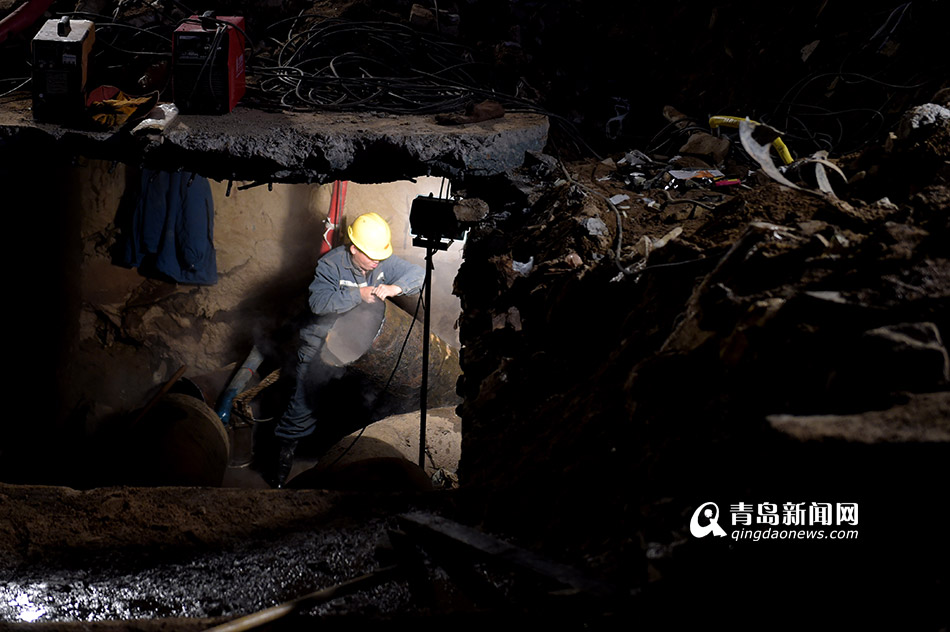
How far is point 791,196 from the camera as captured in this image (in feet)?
8.63

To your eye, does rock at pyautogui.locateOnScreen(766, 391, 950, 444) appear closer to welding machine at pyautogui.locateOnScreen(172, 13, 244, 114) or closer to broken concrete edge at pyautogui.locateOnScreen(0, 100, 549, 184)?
broken concrete edge at pyautogui.locateOnScreen(0, 100, 549, 184)

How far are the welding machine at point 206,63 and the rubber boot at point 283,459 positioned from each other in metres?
3.80

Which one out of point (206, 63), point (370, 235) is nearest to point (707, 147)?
point (206, 63)

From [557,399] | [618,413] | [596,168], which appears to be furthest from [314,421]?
[618,413]

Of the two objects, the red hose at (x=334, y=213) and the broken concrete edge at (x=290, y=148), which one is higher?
the broken concrete edge at (x=290, y=148)

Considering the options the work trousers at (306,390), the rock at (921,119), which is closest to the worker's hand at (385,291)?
the work trousers at (306,390)

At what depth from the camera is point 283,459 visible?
23.1 ft

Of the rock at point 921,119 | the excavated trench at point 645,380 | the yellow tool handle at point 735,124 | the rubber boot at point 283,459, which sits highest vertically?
the rock at point 921,119

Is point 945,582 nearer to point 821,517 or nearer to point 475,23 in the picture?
point 821,517

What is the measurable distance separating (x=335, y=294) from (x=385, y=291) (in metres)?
0.52

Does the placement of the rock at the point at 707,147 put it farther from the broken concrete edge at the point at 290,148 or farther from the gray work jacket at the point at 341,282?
the gray work jacket at the point at 341,282

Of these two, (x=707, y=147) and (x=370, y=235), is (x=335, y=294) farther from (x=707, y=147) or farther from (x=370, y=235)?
(x=707, y=147)

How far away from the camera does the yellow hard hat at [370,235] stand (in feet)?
22.0

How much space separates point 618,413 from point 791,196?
1.23 meters
